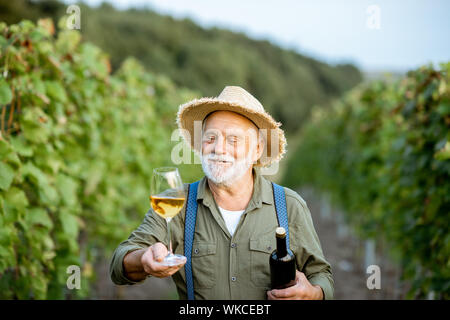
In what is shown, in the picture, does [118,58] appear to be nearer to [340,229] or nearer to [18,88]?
[340,229]

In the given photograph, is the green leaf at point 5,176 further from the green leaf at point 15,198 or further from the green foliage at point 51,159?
the green leaf at point 15,198

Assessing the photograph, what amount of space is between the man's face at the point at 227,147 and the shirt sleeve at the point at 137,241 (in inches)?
14.5

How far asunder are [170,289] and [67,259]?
3019 millimetres

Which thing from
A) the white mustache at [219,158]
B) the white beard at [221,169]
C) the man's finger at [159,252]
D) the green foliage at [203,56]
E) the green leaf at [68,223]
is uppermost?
the green foliage at [203,56]

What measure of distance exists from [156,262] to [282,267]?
22.0 inches

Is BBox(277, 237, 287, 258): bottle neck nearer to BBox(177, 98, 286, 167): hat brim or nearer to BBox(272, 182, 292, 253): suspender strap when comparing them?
BBox(272, 182, 292, 253): suspender strap

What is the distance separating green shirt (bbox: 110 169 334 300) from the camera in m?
2.14

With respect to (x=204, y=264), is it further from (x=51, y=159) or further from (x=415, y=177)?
(x=415, y=177)

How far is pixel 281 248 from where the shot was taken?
188 cm

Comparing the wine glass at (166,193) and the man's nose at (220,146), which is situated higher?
the man's nose at (220,146)

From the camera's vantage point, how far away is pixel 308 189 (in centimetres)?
1977

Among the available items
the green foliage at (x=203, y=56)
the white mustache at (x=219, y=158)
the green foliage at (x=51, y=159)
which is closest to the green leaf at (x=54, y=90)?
the green foliage at (x=51, y=159)

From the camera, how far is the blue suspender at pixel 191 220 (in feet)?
7.04

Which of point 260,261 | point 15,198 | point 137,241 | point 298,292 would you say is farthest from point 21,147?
point 298,292
